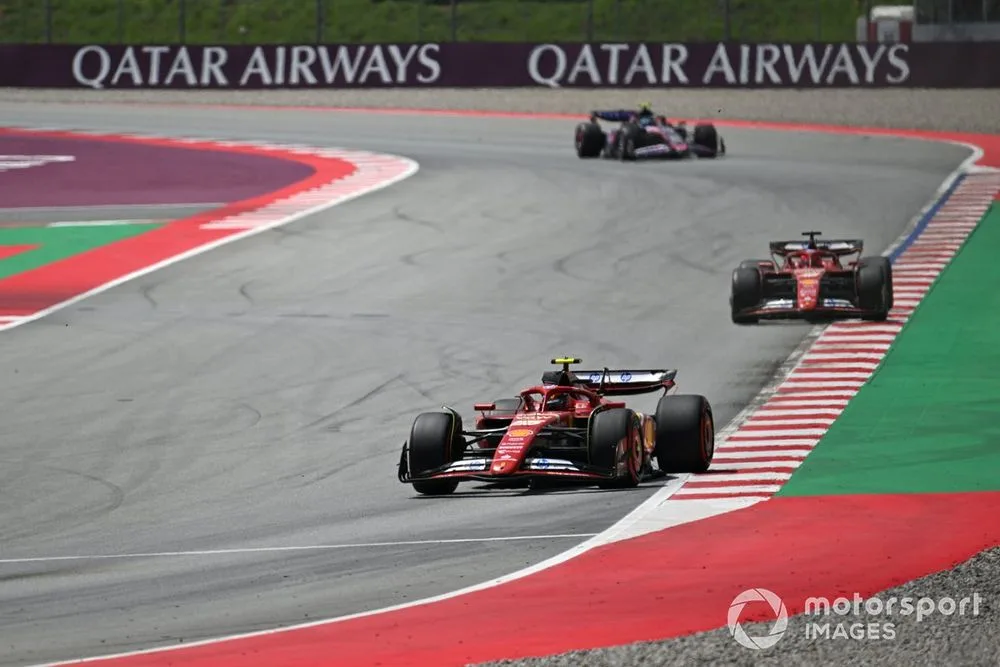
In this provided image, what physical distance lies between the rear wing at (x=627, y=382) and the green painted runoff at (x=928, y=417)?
1323 mm

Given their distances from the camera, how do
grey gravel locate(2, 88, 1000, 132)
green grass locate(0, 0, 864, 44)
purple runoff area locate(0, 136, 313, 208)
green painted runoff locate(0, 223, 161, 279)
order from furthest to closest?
green grass locate(0, 0, 864, 44) < grey gravel locate(2, 88, 1000, 132) < purple runoff area locate(0, 136, 313, 208) < green painted runoff locate(0, 223, 161, 279)

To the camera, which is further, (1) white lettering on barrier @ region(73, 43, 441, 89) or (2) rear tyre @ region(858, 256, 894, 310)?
(1) white lettering on barrier @ region(73, 43, 441, 89)

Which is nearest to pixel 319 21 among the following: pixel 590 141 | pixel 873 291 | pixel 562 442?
pixel 590 141

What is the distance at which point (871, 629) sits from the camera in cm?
1016

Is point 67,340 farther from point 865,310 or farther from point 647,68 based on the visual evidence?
point 647,68

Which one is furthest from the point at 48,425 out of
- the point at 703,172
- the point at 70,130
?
the point at 70,130

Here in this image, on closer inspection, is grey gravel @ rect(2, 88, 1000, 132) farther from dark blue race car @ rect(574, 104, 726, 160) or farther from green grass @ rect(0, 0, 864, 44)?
dark blue race car @ rect(574, 104, 726, 160)

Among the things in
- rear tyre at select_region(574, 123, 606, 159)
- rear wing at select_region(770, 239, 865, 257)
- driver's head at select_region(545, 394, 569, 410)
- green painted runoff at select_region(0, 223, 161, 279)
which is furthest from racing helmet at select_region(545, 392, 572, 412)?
rear tyre at select_region(574, 123, 606, 159)

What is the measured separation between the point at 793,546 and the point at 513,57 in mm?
39258

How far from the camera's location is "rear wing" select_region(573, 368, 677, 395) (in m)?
16.2

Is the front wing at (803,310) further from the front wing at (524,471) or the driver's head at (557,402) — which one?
the front wing at (524,471)

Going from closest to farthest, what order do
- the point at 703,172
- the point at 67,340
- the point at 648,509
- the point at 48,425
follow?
the point at 648,509
the point at 48,425
the point at 67,340
the point at 703,172

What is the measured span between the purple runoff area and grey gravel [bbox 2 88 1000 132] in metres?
7.79

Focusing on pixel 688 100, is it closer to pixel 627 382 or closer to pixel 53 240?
pixel 53 240
